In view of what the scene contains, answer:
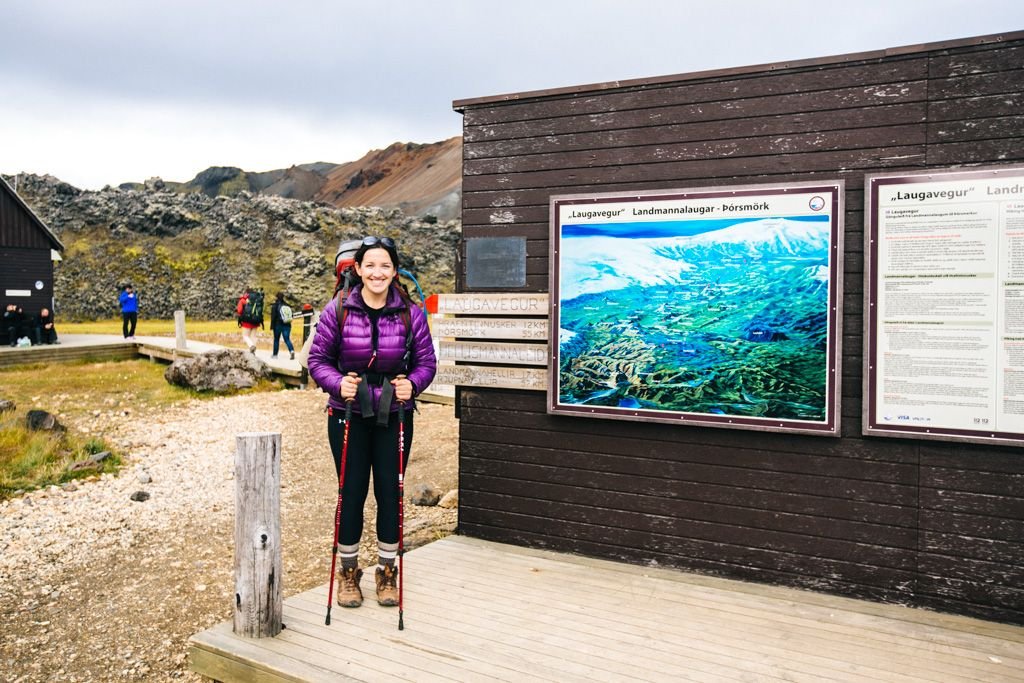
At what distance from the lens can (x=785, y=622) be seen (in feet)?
14.9

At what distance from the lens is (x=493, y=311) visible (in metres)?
6.04

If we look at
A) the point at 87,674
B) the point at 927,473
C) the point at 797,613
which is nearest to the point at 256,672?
the point at 87,674

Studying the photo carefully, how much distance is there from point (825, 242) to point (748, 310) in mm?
636

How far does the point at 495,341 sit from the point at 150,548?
174 inches

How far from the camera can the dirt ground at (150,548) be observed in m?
5.61

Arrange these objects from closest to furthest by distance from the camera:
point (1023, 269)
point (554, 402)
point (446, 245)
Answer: point (1023, 269)
point (554, 402)
point (446, 245)

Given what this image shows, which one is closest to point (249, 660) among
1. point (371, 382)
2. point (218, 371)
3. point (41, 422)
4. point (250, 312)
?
point (371, 382)

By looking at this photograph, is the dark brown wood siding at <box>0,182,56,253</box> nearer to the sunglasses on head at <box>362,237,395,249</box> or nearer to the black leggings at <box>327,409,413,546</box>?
the sunglasses on head at <box>362,237,395,249</box>

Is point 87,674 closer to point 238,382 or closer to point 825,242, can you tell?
point 825,242

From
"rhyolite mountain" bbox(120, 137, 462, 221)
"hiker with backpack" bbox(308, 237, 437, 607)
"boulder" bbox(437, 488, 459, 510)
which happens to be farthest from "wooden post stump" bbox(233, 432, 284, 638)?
"rhyolite mountain" bbox(120, 137, 462, 221)

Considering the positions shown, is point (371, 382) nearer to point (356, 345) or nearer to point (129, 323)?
point (356, 345)

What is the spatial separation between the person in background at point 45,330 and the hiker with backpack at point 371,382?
23649 mm

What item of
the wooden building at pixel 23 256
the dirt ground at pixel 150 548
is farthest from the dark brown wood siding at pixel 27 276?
the dirt ground at pixel 150 548

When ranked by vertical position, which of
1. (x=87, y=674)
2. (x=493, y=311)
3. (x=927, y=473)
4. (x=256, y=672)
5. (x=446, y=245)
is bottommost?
(x=87, y=674)
